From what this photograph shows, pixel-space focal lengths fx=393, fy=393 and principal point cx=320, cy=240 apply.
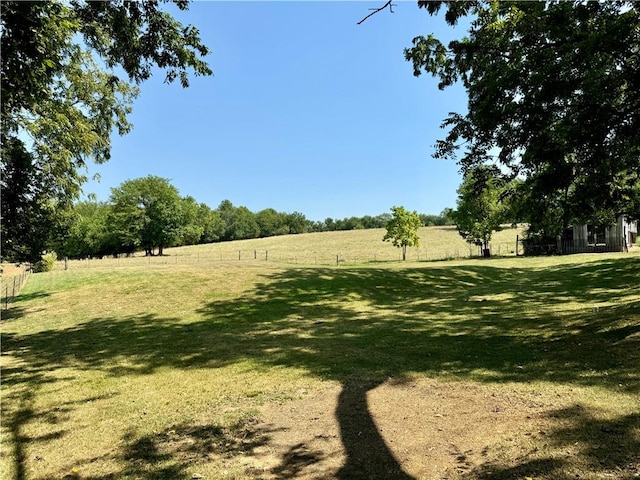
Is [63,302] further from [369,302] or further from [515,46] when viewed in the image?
[515,46]

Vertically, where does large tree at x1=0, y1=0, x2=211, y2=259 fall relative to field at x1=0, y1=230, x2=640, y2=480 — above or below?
above

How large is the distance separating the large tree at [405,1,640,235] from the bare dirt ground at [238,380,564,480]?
5.39m

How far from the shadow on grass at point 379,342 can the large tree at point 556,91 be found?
3.33m

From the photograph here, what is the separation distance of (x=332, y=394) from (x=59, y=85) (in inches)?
509

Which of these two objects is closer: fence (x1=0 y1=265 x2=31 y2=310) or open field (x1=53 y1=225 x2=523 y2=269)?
fence (x1=0 y1=265 x2=31 y2=310)

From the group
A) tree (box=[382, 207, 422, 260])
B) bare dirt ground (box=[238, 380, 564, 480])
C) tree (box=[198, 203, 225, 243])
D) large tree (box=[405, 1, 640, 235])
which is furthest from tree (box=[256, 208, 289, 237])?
bare dirt ground (box=[238, 380, 564, 480])

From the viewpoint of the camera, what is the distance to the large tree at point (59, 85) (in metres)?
3.82

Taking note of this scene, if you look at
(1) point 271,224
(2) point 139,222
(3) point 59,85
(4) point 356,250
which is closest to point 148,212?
A: (2) point 139,222

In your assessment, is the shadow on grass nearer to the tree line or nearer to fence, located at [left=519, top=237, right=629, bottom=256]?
the tree line

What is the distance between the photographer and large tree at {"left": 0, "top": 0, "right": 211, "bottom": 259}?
12.5ft

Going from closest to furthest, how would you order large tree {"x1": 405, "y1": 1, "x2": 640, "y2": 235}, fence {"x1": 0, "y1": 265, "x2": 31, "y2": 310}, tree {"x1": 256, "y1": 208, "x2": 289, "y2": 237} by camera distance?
large tree {"x1": 405, "y1": 1, "x2": 640, "y2": 235} < fence {"x1": 0, "y1": 265, "x2": 31, "y2": 310} < tree {"x1": 256, "y1": 208, "x2": 289, "y2": 237}

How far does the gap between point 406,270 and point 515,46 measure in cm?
1643

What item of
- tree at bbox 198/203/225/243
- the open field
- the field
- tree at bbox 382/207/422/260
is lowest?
the field

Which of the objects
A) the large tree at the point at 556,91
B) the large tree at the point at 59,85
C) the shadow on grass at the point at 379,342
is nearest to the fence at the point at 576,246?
the shadow on grass at the point at 379,342
